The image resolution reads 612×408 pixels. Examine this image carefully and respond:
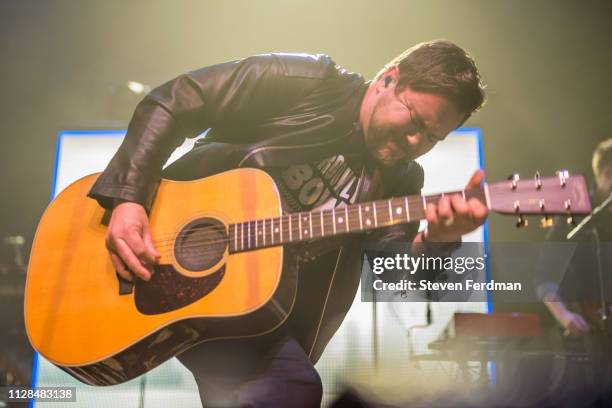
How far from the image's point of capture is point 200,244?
5.08 ft

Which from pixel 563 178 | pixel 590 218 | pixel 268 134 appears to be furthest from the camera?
pixel 268 134

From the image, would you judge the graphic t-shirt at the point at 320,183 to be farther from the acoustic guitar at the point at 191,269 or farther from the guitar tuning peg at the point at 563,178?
the guitar tuning peg at the point at 563,178

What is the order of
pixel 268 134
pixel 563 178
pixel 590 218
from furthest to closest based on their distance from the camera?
pixel 268 134 → pixel 590 218 → pixel 563 178

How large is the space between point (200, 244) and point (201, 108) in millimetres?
457

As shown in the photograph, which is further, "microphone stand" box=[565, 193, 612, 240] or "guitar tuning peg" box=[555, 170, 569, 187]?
"microphone stand" box=[565, 193, 612, 240]

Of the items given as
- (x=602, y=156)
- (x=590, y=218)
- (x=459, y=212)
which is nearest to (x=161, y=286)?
(x=459, y=212)

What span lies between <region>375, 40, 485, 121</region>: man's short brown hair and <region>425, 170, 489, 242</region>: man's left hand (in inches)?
13.4

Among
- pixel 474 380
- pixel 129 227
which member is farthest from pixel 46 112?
pixel 474 380

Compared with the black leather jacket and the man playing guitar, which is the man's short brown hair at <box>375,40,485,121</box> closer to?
the man playing guitar

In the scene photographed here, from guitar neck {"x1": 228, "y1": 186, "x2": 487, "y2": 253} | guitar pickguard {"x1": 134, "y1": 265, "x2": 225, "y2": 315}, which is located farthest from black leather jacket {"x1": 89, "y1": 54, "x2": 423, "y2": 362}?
guitar pickguard {"x1": 134, "y1": 265, "x2": 225, "y2": 315}

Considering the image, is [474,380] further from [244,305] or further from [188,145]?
[188,145]

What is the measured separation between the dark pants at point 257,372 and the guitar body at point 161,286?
9cm

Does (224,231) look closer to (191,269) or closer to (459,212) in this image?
(191,269)

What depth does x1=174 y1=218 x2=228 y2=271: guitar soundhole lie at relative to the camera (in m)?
1.52
